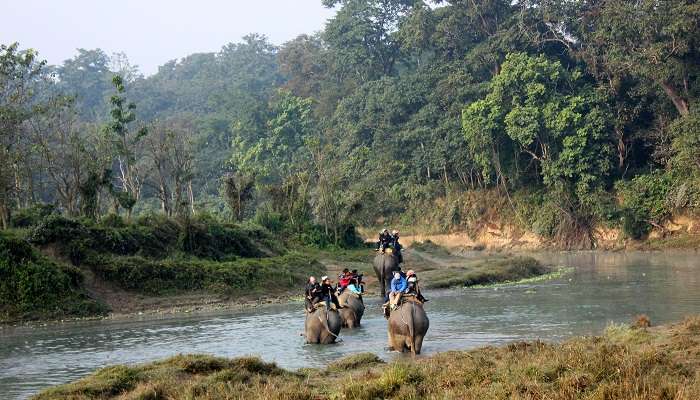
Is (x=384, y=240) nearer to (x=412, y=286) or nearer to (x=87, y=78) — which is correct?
(x=412, y=286)

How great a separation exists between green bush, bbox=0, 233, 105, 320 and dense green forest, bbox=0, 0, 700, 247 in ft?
23.4

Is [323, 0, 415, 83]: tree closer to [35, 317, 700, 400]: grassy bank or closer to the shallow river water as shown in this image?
the shallow river water

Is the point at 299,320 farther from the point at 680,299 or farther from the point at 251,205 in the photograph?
the point at 251,205

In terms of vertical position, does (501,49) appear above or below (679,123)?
above

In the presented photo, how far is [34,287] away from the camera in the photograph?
27.5 meters

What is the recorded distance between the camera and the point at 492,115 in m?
58.4

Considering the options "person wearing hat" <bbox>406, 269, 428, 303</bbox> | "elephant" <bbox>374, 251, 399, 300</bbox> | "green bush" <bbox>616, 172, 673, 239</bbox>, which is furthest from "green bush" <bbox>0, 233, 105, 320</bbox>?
"green bush" <bbox>616, 172, 673, 239</bbox>

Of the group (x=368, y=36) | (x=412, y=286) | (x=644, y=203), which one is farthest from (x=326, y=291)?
(x=368, y=36)

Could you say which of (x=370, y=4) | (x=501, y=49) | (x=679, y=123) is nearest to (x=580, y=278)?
(x=679, y=123)

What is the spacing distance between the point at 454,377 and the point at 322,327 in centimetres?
826

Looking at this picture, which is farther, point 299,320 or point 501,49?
point 501,49

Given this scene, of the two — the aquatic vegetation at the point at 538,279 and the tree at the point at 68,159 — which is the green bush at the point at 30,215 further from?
the aquatic vegetation at the point at 538,279

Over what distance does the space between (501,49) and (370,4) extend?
2204 cm

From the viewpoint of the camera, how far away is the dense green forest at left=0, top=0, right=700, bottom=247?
4641 cm
